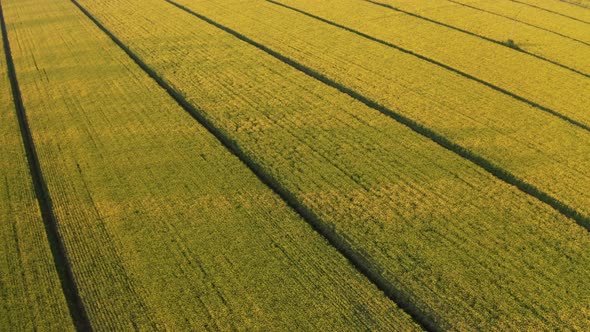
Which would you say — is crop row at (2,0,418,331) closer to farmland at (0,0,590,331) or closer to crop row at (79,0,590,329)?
farmland at (0,0,590,331)

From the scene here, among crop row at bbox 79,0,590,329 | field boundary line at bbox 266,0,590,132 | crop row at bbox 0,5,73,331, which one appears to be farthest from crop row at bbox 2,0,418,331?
field boundary line at bbox 266,0,590,132

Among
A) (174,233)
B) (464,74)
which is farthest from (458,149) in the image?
(174,233)

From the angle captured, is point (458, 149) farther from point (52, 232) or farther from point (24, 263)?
point (24, 263)

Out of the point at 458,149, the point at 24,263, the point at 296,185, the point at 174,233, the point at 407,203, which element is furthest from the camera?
the point at 458,149

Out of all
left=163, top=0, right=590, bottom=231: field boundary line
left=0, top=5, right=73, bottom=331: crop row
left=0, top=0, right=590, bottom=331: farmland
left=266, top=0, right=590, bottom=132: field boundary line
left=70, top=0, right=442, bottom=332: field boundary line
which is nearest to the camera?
left=0, top=5, right=73, bottom=331: crop row

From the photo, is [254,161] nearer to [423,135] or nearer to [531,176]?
[423,135]

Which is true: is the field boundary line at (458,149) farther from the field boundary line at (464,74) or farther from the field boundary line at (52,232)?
the field boundary line at (52,232)

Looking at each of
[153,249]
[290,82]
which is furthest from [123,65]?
[153,249]
